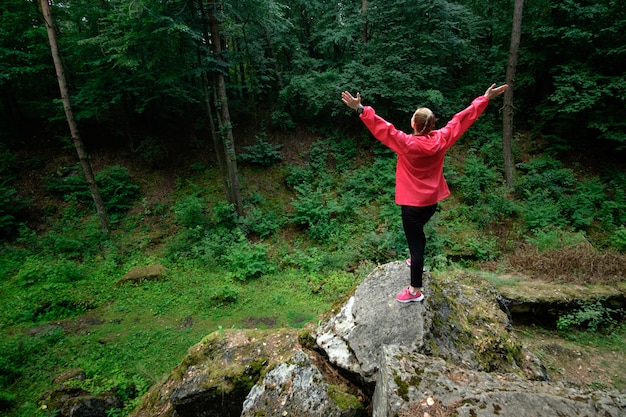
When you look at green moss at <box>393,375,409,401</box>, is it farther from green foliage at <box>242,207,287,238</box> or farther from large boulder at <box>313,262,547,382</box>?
green foliage at <box>242,207,287,238</box>

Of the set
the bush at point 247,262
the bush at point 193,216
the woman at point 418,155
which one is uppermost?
the woman at point 418,155

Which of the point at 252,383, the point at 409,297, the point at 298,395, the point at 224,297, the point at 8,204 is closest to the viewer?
the point at 298,395

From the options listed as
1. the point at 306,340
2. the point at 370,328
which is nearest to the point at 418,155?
the point at 370,328

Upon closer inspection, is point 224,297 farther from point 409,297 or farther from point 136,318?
point 409,297

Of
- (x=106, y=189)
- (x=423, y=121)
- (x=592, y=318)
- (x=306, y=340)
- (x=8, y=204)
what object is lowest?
(x=592, y=318)

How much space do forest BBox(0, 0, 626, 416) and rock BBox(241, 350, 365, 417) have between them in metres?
3.12

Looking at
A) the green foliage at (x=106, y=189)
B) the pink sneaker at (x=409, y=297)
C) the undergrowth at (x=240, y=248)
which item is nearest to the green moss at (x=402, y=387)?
the pink sneaker at (x=409, y=297)

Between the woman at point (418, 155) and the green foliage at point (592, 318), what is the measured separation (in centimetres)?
390

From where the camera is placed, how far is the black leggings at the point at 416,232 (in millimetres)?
3338

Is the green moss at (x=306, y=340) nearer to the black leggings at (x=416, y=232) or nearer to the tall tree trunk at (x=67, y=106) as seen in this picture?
the black leggings at (x=416, y=232)

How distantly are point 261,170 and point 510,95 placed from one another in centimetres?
1090

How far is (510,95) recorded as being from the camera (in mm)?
11609

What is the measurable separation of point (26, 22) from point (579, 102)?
23.8 m

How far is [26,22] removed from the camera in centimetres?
1460
